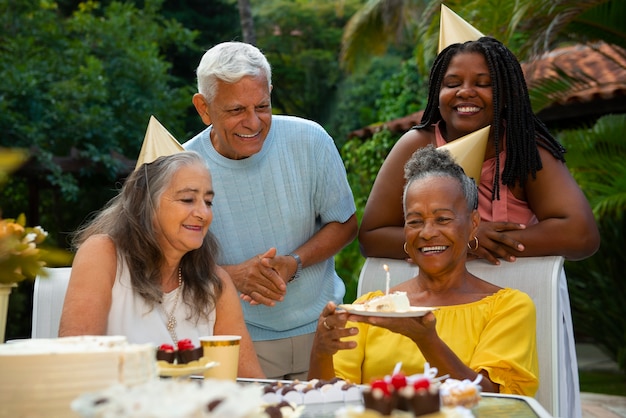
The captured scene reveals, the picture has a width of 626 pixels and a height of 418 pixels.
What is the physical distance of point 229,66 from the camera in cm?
386

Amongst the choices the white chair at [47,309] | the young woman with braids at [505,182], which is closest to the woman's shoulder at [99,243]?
the white chair at [47,309]

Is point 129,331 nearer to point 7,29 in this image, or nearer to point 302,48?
point 7,29

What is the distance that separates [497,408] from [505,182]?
60.9 inches

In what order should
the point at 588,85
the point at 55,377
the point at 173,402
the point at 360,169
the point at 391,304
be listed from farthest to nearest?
the point at 360,169 → the point at 588,85 → the point at 391,304 → the point at 55,377 → the point at 173,402

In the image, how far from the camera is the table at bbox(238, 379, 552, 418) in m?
2.28

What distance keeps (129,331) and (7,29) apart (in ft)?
36.1

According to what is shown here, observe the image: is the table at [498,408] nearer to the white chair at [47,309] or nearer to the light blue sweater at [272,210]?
the white chair at [47,309]

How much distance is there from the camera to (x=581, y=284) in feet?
35.6

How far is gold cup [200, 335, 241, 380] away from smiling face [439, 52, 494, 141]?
1673 mm

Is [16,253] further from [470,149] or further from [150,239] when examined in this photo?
[470,149]

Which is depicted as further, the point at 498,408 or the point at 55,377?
the point at 498,408

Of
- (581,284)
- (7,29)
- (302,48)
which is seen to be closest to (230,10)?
(302,48)

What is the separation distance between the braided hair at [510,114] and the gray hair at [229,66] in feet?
2.44

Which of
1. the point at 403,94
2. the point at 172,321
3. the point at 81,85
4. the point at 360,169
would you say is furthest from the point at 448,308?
the point at 403,94
